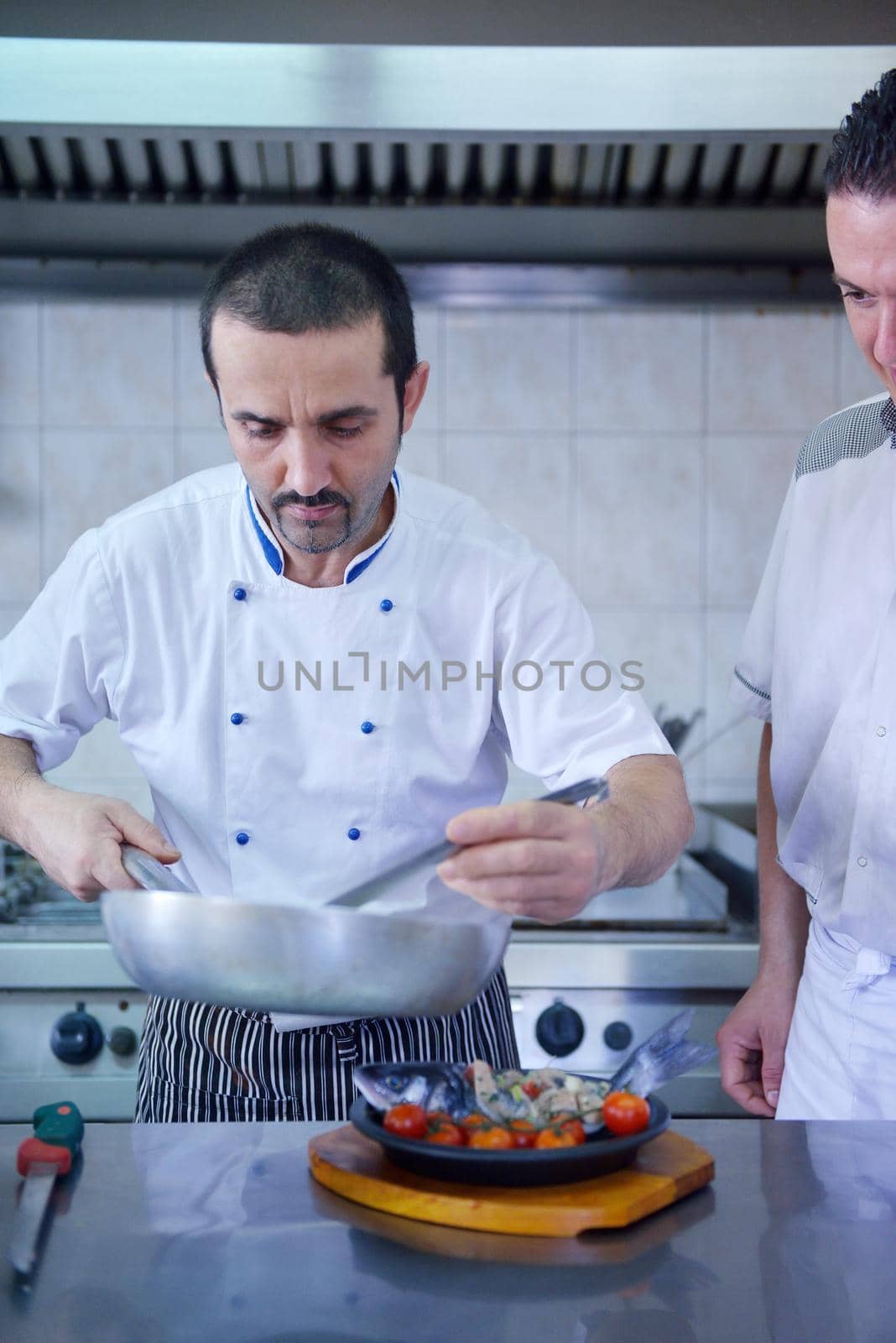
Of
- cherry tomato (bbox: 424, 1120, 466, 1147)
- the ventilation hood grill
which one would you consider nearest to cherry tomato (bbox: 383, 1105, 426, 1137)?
cherry tomato (bbox: 424, 1120, 466, 1147)

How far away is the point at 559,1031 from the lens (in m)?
1.86

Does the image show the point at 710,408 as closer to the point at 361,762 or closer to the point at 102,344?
the point at 102,344

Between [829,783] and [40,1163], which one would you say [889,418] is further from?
[40,1163]

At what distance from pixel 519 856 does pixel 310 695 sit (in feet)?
1.71

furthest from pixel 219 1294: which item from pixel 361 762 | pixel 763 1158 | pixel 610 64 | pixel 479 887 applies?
pixel 610 64

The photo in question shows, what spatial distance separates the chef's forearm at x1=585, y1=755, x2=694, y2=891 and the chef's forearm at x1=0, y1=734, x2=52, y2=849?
0.48 m

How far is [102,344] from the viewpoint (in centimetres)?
245

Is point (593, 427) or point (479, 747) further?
point (593, 427)

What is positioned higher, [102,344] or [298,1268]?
[102,344]

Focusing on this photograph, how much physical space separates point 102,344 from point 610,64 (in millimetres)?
1224

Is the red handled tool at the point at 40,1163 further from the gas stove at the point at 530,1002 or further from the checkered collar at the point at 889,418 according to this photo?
the checkered collar at the point at 889,418

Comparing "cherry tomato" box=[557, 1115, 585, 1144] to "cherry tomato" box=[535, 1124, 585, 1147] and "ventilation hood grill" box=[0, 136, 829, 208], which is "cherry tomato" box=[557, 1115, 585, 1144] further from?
"ventilation hood grill" box=[0, 136, 829, 208]

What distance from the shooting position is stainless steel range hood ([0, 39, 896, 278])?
1519 mm

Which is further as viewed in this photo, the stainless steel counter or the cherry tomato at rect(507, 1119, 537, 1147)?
the cherry tomato at rect(507, 1119, 537, 1147)
